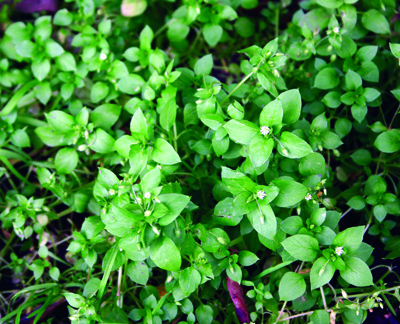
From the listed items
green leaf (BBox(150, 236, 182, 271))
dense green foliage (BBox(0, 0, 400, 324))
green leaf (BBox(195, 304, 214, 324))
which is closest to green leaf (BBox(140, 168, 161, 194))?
dense green foliage (BBox(0, 0, 400, 324))

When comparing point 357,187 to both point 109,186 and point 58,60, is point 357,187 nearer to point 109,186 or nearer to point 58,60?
point 109,186

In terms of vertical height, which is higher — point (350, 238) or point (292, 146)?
point (292, 146)

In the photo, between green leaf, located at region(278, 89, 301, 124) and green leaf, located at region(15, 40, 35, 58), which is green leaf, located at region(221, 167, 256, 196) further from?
green leaf, located at region(15, 40, 35, 58)

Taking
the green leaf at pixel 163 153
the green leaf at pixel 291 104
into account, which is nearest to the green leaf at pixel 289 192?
the green leaf at pixel 291 104

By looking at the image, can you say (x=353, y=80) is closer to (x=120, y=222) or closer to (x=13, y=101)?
(x=120, y=222)

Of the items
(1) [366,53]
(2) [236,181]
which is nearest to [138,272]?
(2) [236,181]
